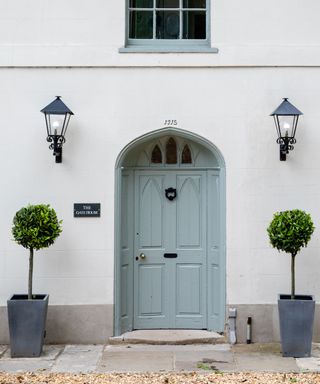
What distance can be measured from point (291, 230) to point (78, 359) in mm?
3201

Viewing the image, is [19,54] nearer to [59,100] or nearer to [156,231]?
[59,100]

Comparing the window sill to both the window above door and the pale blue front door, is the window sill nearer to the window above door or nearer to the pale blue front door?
the window above door

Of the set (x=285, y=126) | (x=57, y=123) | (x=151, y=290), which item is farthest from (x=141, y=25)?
(x=151, y=290)

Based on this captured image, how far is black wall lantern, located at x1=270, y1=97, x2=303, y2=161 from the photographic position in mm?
7781

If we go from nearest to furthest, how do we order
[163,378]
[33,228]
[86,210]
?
1. [163,378]
2. [33,228]
3. [86,210]

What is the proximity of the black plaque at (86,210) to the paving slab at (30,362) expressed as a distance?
6.17ft

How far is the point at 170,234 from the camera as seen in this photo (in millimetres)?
8320

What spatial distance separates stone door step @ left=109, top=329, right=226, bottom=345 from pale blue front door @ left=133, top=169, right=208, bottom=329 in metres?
0.27

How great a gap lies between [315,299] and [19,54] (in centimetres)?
548

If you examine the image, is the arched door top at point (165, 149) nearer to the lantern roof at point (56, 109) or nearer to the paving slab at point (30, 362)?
the lantern roof at point (56, 109)

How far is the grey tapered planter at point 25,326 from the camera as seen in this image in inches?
283

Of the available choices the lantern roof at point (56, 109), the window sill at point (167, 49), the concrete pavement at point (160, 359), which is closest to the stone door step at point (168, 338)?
the concrete pavement at point (160, 359)

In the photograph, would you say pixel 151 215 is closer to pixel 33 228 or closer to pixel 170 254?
pixel 170 254

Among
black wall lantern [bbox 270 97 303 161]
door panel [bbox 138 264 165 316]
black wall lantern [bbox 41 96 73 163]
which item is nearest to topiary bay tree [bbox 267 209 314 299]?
black wall lantern [bbox 270 97 303 161]
